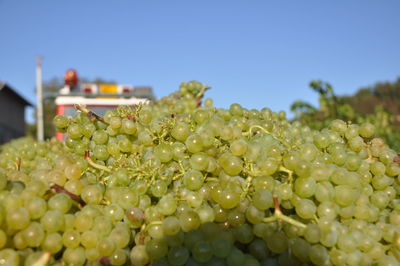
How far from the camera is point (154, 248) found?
0.97m

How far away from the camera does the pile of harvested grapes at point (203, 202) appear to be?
3.15 ft

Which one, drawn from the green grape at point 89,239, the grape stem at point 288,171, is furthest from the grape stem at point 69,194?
the grape stem at point 288,171

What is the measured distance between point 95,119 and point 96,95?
96.7 inches

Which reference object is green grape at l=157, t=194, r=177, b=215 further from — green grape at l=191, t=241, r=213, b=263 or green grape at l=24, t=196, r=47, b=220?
green grape at l=24, t=196, r=47, b=220

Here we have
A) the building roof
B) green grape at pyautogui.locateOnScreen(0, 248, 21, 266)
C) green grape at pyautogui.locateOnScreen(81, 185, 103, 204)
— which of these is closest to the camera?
green grape at pyautogui.locateOnScreen(0, 248, 21, 266)

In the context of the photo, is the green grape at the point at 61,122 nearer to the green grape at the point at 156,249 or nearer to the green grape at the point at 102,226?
the green grape at the point at 102,226

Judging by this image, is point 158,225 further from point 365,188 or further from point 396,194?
point 396,194

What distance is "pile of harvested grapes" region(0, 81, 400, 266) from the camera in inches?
37.9

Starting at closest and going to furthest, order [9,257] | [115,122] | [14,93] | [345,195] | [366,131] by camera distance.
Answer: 1. [9,257]
2. [345,195]
3. [115,122]
4. [366,131]
5. [14,93]

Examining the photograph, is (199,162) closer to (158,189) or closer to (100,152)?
(158,189)

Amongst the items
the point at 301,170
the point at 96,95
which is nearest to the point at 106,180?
the point at 301,170

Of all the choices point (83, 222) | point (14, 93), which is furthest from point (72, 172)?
point (14, 93)

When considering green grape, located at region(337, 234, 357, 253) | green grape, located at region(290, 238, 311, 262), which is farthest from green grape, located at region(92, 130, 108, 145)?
green grape, located at region(337, 234, 357, 253)

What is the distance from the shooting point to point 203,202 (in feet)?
3.60
